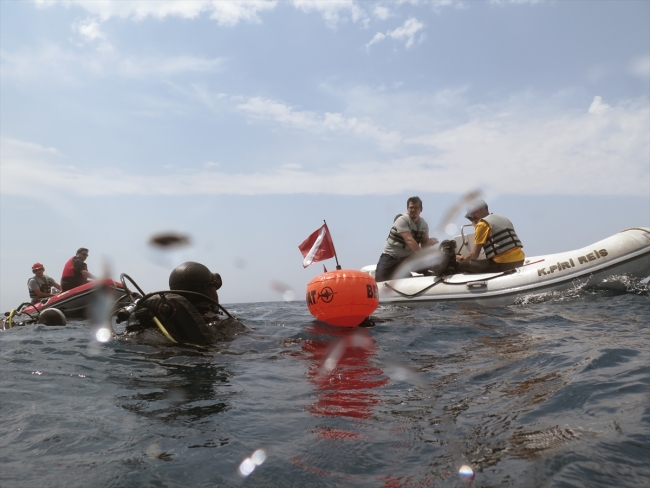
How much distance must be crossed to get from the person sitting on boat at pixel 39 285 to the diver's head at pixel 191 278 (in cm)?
1020

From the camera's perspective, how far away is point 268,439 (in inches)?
119

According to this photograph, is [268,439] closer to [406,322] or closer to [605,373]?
[605,373]

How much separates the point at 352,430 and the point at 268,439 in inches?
19.8

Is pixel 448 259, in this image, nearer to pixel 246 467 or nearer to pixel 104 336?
pixel 104 336

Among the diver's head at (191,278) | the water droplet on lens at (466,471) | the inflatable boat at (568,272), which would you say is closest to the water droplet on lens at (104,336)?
the diver's head at (191,278)

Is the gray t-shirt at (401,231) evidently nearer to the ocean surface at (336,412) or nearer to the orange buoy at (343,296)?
the orange buoy at (343,296)

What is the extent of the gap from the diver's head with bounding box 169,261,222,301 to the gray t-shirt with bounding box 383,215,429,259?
17.8 feet

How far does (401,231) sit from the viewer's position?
10.7 metres

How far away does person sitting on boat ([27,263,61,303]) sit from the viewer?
14680mm

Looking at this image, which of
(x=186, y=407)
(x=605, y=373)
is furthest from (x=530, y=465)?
(x=186, y=407)

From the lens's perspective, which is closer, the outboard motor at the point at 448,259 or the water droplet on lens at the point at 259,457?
the water droplet on lens at the point at 259,457

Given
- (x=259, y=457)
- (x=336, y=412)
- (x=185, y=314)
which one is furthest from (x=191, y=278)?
(x=259, y=457)

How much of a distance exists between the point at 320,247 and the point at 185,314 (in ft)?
15.9

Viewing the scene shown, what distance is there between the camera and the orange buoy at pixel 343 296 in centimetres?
670
